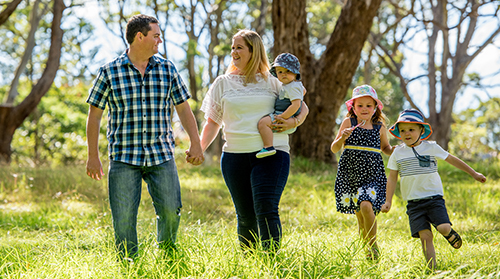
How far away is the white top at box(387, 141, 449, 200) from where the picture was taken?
3395 mm

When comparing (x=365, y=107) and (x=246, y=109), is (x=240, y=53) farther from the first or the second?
(x=365, y=107)

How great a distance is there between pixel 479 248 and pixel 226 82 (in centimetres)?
274

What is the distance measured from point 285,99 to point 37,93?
9344 millimetres

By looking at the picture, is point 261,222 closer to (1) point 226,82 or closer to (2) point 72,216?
(1) point 226,82

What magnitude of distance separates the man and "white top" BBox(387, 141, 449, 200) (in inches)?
62.7

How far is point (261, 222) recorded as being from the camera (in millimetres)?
3225

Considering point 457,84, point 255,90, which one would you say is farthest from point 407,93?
point 255,90

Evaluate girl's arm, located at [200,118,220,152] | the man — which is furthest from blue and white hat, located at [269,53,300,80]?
the man

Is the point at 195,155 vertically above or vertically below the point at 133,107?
below

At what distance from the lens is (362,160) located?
3684 mm

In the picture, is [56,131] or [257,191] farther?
[56,131]

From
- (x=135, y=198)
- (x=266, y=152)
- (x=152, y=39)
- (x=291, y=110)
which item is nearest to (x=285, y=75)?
(x=291, y=110)

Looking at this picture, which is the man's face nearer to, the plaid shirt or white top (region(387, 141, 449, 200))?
the plaid shirt

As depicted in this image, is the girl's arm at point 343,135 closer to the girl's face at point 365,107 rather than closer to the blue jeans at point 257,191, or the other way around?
the girl's face at point 365,107
